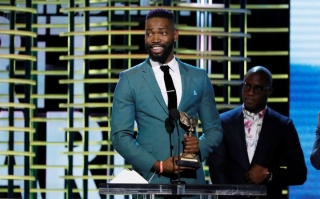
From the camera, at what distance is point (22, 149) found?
32.7ft

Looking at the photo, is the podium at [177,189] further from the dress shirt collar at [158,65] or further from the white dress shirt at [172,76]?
the dress shirt collar at [158,65]

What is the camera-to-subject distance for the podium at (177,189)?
540 cm

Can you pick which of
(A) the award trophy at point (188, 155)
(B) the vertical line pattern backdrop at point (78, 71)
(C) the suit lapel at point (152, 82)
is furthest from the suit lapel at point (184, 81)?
(B) the vertical line pattern backdrop at point (78, 71)

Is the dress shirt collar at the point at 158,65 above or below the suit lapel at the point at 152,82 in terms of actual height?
above

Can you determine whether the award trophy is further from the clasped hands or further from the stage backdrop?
the stage backdrop

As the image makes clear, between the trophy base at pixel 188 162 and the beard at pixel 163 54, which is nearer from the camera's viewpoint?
the trophy base at pixel 188 162

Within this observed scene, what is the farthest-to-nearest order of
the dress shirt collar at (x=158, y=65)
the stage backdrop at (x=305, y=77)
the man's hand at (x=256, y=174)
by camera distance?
the stage backdrop at (x=305, y=77)
the man's hand at (x=256, y=174)
the dress shirt collar at (x=158, y=65)

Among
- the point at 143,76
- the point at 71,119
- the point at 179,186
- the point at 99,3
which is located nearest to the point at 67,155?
the point at 71,119

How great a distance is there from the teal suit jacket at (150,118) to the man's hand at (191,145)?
183 mm

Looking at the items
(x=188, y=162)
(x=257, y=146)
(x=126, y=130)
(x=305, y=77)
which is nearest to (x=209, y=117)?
(x=126, y=130)

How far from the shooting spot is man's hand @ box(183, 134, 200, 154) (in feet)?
18.9

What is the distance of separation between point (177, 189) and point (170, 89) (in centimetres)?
89

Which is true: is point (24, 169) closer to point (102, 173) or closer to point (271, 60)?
point (102, 173)

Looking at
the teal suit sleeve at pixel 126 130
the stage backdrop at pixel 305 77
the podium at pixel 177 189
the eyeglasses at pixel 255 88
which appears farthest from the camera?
the stage backdrop at pixel 305 77
